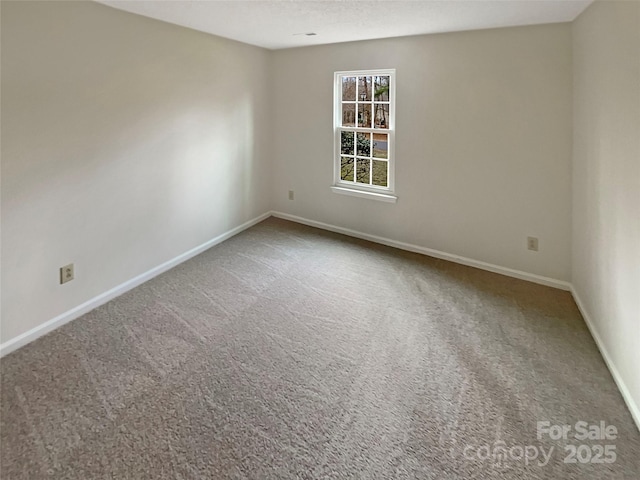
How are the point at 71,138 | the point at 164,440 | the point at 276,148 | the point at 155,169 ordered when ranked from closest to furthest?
the point at 164,440
the point at 71,138
the point at 155,169
the point at 276,148

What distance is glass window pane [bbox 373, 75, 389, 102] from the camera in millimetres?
4078

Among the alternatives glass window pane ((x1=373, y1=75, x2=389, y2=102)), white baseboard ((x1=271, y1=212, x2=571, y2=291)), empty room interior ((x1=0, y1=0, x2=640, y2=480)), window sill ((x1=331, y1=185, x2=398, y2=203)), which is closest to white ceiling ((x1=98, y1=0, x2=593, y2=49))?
empty room interior ((x1=0, y1=0, x2=640, y2=480))

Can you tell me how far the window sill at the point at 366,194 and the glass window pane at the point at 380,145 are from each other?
1.40 feet

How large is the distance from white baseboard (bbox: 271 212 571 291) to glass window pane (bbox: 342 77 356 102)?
4.95 ft

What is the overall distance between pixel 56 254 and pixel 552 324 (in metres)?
3.46

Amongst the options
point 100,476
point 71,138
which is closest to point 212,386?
point 100,476

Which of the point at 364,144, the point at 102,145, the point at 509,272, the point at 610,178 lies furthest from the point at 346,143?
the point at 610,178

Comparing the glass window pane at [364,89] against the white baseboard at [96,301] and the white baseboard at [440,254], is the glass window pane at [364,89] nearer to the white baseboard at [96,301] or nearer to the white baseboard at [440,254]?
the white baseboard at [440,254]

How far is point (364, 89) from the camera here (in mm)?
4273

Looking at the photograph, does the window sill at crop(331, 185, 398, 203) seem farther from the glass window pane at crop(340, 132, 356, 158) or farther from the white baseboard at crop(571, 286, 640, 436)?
the white baseboard at crop(571, 286, 640, 436)

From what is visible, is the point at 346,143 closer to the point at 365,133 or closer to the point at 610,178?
the point at 365,133

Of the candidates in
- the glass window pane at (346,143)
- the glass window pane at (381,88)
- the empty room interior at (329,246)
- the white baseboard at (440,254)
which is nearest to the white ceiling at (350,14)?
the empty room interior at (329,246)

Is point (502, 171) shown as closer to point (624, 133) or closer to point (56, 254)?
point (624, 133)

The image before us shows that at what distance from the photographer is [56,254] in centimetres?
263
